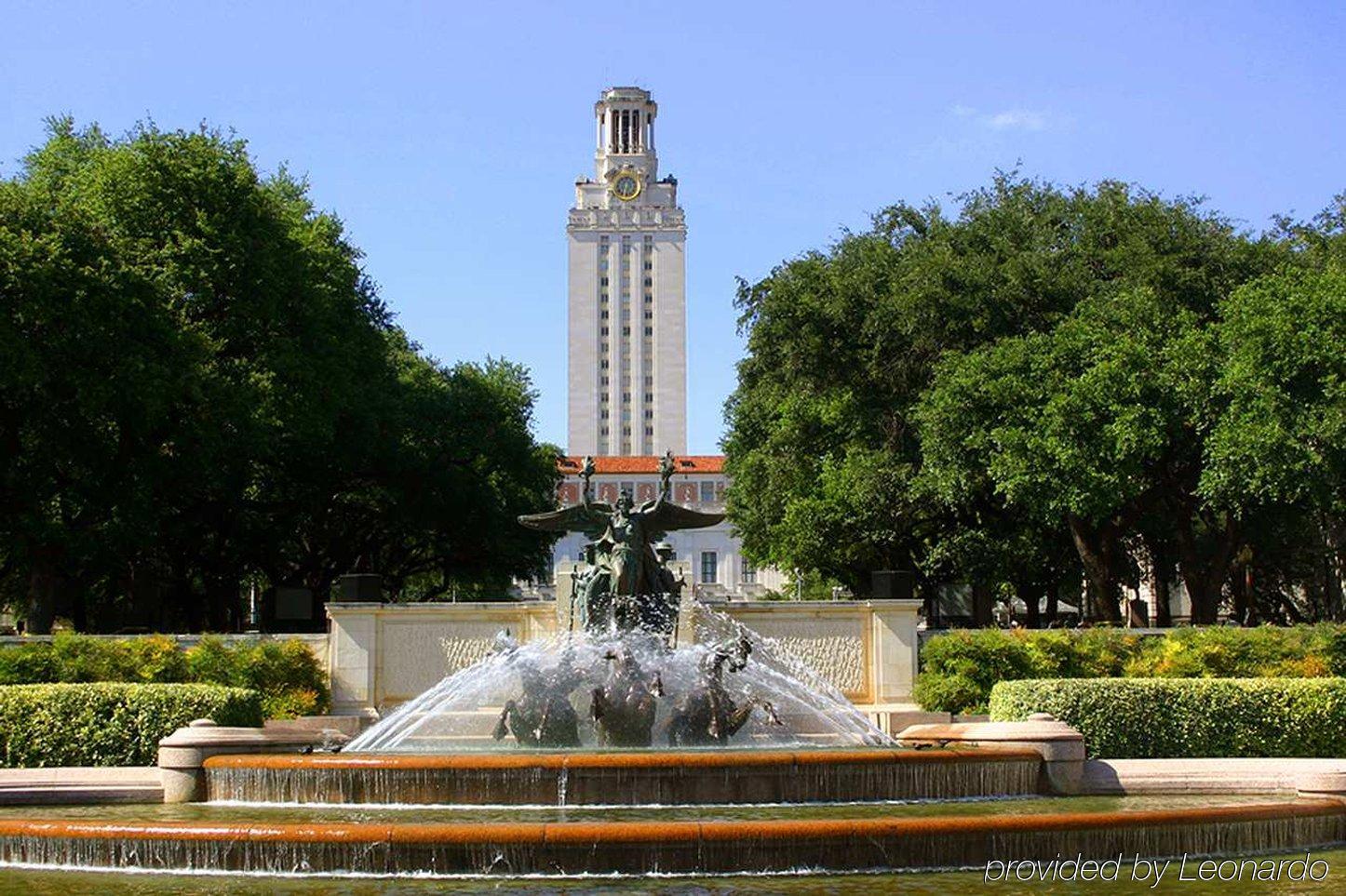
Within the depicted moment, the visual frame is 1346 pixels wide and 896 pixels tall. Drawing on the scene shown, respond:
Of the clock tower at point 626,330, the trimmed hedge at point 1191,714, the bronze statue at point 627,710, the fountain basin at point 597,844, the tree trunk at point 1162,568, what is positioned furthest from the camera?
the clock tower at point 626,330

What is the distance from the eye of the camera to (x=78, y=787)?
16.9 meters

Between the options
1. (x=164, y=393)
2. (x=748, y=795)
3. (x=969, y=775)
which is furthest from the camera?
(x=164, y=393)

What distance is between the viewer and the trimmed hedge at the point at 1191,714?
2230 centimetres

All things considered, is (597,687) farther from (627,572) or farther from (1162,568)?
(1162,568)

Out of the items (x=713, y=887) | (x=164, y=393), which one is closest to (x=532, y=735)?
Answer: (x=713, y=887)

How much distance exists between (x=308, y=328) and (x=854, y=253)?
631 inches

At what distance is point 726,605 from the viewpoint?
95.6 feet

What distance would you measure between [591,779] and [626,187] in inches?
5316

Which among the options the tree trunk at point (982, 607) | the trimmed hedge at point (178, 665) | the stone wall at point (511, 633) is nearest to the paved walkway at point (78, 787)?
the trimmed hedge at point (178, 665)

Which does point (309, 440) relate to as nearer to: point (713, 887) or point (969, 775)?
point (969, 775)

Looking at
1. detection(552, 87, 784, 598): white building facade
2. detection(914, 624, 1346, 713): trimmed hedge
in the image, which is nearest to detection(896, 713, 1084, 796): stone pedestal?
detection(914, 624, 1346, 713): trimmed hedge

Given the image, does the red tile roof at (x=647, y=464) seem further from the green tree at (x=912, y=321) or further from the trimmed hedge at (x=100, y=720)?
the trimmed hedge at (x=100, y=720)

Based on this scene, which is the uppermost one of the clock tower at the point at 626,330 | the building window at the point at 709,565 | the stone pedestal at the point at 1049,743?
the clock tower at the point at 626,330

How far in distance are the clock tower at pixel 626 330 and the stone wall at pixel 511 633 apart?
112 meters
